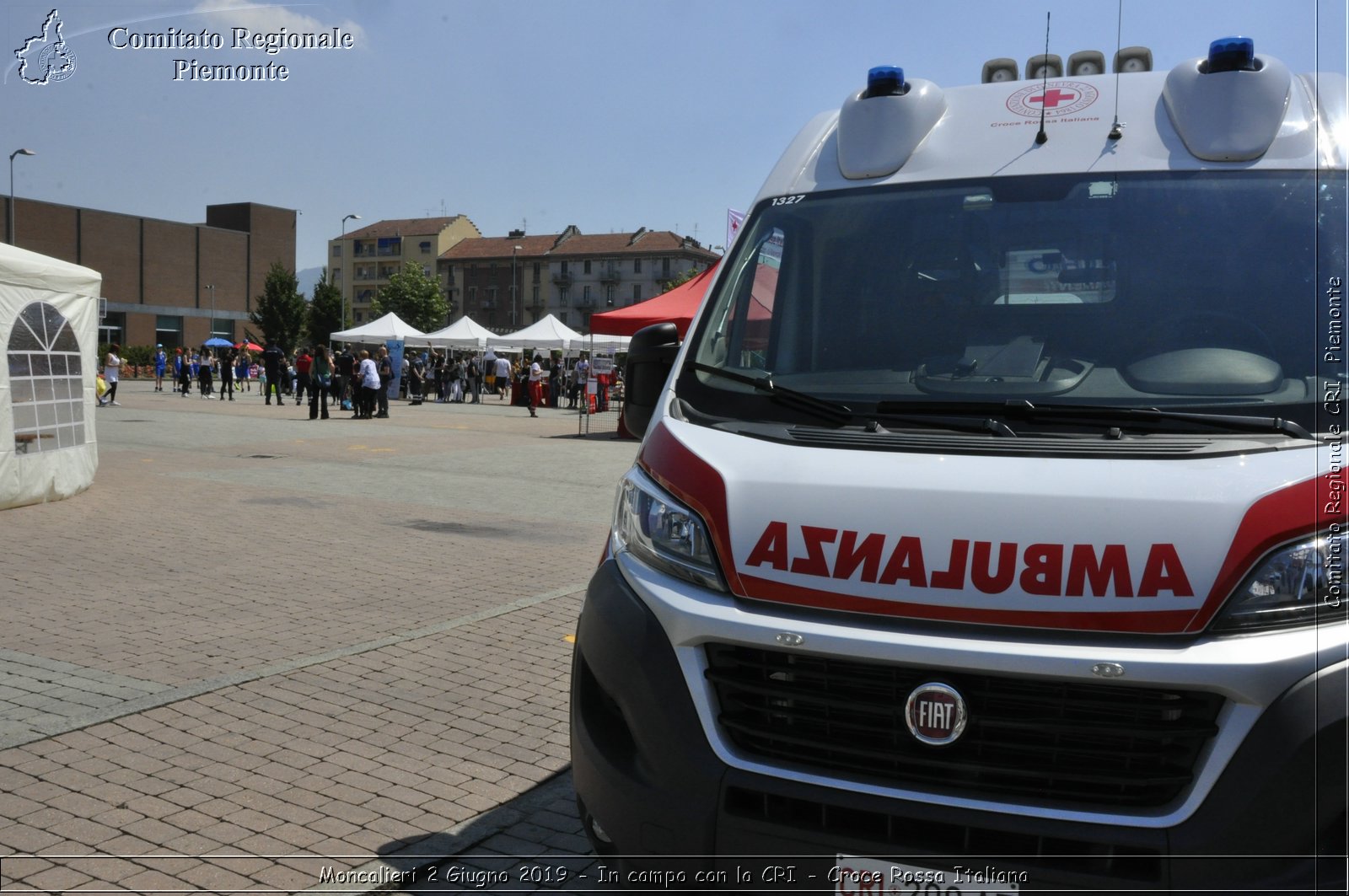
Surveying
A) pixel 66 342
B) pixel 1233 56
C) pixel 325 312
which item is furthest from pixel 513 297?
pixel 1233 56

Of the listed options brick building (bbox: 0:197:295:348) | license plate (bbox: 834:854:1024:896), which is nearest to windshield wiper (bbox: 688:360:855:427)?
license plate (bbox: 834:854:1024:896)

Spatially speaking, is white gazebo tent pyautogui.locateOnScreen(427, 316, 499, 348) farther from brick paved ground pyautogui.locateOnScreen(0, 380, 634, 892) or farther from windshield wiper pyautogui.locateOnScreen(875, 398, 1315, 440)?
windshield wiper pyautogui.locateOnScreen(875, 398, 1315, 440)

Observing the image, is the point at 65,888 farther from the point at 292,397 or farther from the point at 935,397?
the point at 292,397

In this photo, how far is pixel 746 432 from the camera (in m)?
3.02

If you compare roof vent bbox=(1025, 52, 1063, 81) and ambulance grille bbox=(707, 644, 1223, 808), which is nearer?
ambulance grille bbox=(707, 644, 1223, 808)

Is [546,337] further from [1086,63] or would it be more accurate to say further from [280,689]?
[1086,63]

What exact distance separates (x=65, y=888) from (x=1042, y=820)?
8.99 feet

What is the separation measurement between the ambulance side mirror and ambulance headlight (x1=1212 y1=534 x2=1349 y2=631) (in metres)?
1.84

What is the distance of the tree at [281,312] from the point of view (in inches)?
3356

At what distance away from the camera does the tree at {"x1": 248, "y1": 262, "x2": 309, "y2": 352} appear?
85.2 meters

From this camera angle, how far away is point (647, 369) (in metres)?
3.87

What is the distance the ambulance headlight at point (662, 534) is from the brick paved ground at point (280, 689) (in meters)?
1.26

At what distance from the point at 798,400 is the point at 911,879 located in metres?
1.27

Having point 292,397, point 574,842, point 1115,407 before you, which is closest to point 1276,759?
point 1115,407
